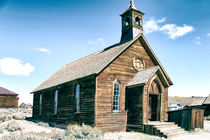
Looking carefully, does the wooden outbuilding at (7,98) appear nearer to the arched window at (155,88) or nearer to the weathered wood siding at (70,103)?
the weathered wood siding at (70,103)

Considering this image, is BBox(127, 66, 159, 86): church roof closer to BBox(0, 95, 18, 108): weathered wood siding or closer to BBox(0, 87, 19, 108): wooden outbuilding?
BBox(0, 87, 19, 108): wooden outbuilding

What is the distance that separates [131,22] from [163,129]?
34.5ft

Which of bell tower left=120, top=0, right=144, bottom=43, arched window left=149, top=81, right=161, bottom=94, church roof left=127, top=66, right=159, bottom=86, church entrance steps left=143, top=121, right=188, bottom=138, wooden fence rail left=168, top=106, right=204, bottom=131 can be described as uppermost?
bell tower left=120, top=0, right=144, bottom=43

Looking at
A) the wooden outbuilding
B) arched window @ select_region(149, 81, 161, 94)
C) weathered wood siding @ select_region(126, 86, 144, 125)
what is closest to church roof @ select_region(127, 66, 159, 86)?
weathered wood siding @ select_region(126, 86, 144, 125)

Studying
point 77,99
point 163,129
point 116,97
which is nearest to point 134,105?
point 116,97

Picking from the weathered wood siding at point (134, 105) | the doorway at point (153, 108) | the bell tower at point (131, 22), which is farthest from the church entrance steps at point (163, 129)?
the bell tower at point (131, 22)

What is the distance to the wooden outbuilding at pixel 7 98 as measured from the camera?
153 feet

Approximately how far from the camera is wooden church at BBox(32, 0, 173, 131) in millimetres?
16312

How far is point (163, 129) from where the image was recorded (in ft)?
50.2

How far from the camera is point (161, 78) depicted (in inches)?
709

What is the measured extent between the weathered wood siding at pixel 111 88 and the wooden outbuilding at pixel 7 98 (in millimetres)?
37488

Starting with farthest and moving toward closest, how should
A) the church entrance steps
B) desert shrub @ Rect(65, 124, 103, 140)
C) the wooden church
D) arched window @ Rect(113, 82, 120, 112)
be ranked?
arched window @ Rect(113, 82, 120, 112) < the wooden church < the church entrance steps < desert shrub @ Rect(65, 124, 103, 140)

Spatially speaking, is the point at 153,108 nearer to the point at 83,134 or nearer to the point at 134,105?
the point at 134,105

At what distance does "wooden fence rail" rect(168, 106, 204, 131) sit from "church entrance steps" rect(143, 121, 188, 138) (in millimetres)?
743
